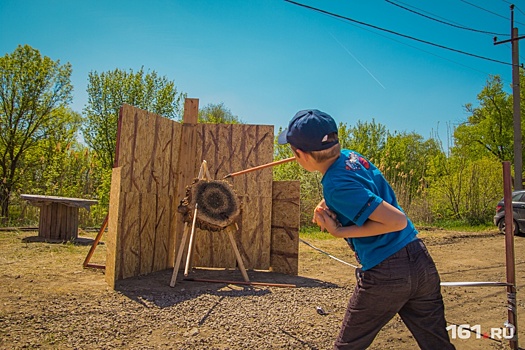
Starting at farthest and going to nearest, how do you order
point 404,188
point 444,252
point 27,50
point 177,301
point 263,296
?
point 27,50
point 404,188
point 444,252
point 263,296
point 177,301

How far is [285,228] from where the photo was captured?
6.38 m

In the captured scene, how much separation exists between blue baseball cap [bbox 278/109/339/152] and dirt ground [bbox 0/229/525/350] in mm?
2124

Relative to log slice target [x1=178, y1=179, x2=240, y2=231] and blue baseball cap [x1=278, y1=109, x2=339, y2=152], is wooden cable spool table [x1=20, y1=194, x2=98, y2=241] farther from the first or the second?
blue baseball cap [x1=278, y1=109, x2=339, y2=152]

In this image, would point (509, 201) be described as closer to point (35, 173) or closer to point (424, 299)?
point (424, 299)

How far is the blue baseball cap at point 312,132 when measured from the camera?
1.93 m

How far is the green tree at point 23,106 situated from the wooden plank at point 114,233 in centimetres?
1478

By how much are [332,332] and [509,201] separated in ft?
6.41

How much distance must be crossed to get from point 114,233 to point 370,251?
3.97 m

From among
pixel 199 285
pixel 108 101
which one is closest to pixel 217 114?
pixel 108 101

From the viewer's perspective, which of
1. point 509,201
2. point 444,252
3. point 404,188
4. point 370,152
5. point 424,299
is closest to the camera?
point 424,299

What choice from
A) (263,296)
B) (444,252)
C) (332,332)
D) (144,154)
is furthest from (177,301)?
(444,252)

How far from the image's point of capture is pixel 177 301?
14.9 feet

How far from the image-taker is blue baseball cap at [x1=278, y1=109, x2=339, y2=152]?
193 centimetres
